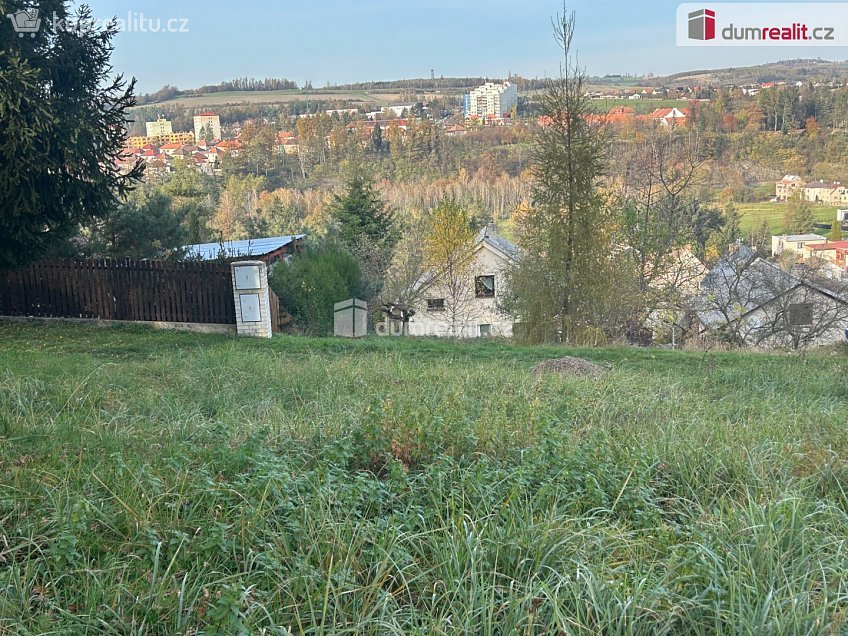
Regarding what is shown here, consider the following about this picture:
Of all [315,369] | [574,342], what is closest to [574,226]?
[574,342]

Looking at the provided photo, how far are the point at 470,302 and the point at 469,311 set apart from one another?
20.7 inches

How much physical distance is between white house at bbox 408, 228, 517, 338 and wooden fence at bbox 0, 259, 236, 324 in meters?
18.8

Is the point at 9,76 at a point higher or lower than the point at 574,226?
higher

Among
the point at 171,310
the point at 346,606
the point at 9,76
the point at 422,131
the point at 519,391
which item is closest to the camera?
the point at 346,606

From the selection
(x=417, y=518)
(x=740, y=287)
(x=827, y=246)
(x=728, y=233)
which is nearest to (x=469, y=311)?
(x=728, y=233)

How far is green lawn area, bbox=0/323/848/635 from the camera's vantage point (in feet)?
8.41

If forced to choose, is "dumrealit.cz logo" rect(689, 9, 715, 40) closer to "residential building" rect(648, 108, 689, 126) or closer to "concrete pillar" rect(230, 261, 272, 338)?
"residential building" rect(648, 108, 689, 126)

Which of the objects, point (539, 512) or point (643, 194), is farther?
point (643, 194)

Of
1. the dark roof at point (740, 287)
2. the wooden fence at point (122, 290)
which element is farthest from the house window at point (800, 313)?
the wooden fence at point (122, 290)

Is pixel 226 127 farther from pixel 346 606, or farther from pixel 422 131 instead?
pixel 346 606

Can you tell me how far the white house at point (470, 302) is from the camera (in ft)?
108

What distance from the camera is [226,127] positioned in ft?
219

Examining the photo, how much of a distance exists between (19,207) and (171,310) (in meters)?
3.36

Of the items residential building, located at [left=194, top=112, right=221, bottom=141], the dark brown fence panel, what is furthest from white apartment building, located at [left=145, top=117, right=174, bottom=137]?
the dark brown fence panel
